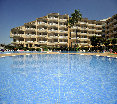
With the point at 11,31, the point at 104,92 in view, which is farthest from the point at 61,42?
the point at 104,92

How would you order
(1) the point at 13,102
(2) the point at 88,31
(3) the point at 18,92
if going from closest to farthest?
(1) the point at 13,102 < (3) the point at 18,92 < (2) the point at 88,31

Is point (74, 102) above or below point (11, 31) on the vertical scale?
below

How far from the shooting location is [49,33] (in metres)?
62.4

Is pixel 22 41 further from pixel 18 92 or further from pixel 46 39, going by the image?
pixel 18 92

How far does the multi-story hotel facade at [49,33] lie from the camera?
191 ft

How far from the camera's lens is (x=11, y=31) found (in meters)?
58.1

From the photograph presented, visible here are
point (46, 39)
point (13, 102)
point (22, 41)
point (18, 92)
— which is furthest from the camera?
point (46, 39)

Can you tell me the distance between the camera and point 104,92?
538 centimetres

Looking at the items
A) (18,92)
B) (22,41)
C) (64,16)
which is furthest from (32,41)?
(18,92)

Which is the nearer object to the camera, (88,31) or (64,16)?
(64,16)

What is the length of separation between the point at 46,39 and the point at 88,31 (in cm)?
2660

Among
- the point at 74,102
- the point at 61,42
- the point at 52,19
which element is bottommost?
the point at 74,102

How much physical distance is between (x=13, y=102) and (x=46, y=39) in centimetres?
5856

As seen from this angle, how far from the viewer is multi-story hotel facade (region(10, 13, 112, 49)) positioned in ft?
191
